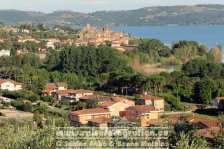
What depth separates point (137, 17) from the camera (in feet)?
512

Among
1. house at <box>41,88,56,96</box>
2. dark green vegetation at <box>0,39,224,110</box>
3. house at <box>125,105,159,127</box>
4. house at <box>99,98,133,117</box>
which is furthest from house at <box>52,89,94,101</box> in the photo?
house at <box>125,105,159,127</box>

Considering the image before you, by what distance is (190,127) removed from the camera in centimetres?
872

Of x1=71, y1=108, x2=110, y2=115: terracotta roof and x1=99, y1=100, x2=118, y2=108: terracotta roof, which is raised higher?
x1=71, y1=108, x2=110, y2=115: terracotta roof

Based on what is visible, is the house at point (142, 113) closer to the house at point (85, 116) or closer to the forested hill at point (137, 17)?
the house at point (85, 116)

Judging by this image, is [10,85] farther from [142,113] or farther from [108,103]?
[142,113]

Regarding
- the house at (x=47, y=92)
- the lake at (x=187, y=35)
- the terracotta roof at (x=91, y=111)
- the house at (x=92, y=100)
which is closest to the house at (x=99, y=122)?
the terracotta roof at (x=91, y=111)

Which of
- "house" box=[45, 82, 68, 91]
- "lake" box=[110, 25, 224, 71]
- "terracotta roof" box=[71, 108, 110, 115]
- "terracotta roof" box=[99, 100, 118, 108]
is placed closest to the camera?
"terracotta roof" box=[71, 108, 110, 115]

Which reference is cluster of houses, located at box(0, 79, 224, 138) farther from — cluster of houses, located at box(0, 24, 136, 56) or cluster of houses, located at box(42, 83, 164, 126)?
cluster of houses, located at box(0, 24, 136, 56)

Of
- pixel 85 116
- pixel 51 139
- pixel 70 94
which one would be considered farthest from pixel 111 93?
pixel 51 139

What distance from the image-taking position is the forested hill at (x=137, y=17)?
144m

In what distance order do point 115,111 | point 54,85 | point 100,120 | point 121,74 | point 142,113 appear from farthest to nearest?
point 121,74
point 54,85
point 115,111
point 142,113
point 100,120

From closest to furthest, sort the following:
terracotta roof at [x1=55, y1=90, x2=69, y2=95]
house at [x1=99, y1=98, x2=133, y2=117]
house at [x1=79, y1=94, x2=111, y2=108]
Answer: house at [x1=99, y1=98, x2=133, y2=117] < house at [x1=79, y1=94, x2=111, y2=108] < terracotta roof at [x1=55, y1=90, x2=69, y2=95]

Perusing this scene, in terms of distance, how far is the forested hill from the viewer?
143500 millimetres

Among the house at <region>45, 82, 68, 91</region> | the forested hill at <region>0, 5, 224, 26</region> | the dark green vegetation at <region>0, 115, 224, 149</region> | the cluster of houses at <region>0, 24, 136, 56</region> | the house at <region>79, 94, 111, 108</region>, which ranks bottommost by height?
the forested hill at <region>0, 5, 224, 26</region>
